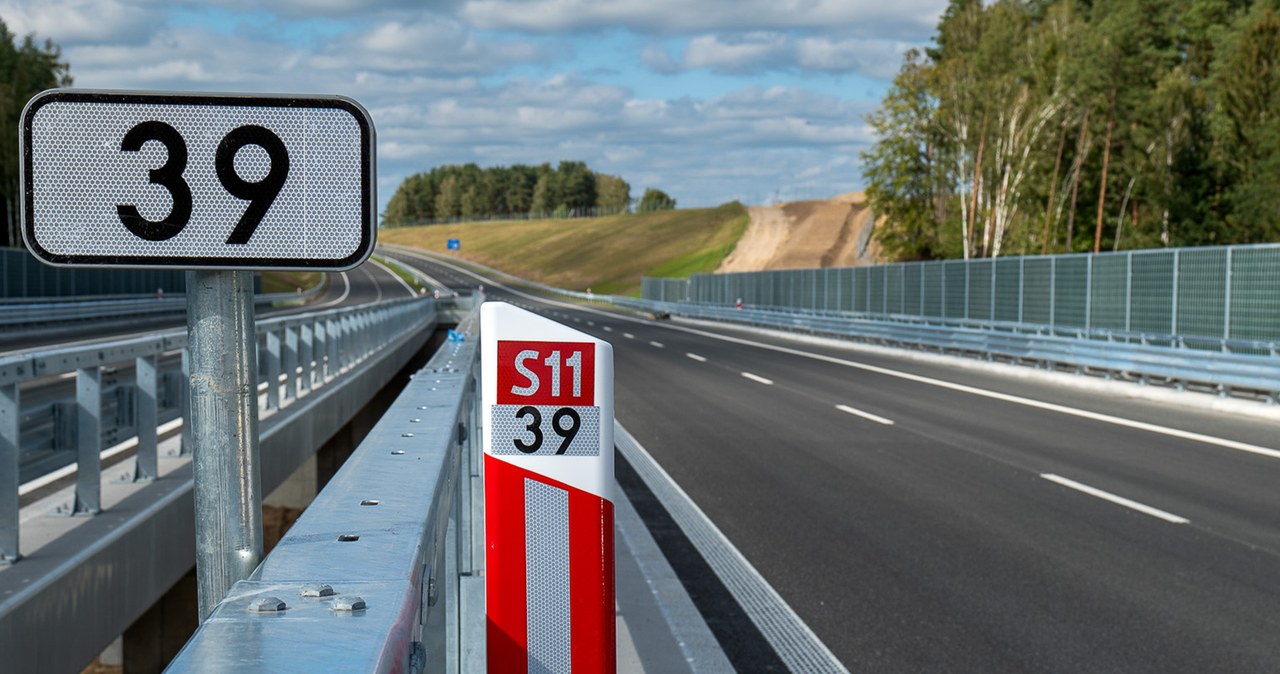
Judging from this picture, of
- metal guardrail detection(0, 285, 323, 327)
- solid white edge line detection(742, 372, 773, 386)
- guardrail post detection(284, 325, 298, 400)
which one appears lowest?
solid white edge line detection(742, 372, 773, 386)

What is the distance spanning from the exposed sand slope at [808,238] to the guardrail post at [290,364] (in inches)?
3295

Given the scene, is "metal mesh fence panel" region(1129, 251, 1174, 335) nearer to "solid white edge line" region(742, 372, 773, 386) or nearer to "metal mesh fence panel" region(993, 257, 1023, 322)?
"metal mesh fence panel" region(993, 257, 1023, 322)

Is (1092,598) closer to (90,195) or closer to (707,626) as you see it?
(707,626)

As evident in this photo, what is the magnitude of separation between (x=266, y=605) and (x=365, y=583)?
235 millimetres

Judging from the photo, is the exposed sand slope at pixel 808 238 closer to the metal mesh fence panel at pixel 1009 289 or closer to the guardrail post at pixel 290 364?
the metal mesh fence panel at pixel 1009 289

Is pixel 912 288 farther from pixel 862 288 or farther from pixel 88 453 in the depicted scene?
pixel 88 453

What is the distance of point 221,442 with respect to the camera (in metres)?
2.46

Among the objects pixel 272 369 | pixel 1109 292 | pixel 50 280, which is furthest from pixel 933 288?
pixel 50 280

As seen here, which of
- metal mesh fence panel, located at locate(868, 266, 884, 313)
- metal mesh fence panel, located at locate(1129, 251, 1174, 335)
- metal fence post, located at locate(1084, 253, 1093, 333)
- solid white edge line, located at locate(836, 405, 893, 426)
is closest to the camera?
solid white edge line, located at locate(836, 405, 893, 426)

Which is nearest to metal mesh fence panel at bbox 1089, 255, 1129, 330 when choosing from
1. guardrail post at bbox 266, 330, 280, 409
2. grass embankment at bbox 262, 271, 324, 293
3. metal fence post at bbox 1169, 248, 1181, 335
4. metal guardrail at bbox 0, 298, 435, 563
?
metal fence post at bbox 1169, 248, 1181, 335

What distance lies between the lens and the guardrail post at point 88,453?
6754 mm

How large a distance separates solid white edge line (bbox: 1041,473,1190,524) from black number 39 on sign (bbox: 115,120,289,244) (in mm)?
8635

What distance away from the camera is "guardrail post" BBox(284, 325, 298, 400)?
13533mm

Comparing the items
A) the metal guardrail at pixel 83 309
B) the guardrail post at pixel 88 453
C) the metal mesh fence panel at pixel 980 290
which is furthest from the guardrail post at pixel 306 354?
the metal guardrail at pixel 83 309
